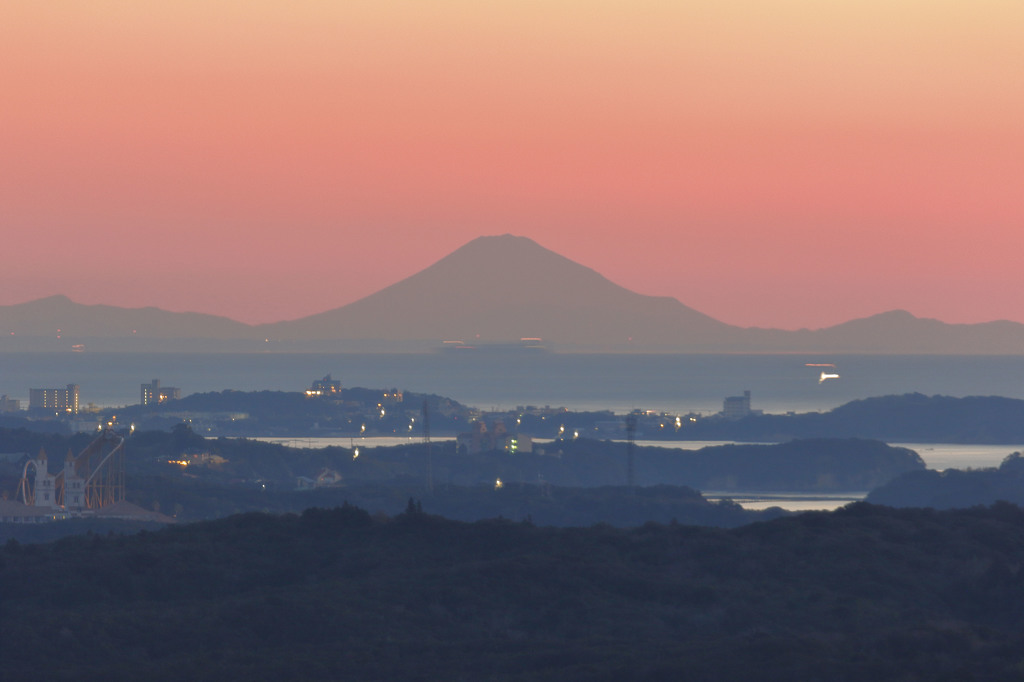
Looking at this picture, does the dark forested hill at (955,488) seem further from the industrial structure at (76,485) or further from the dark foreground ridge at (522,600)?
the dark foreground ridge at (522,600)

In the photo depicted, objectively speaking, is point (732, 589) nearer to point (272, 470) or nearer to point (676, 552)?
point (676, 552)

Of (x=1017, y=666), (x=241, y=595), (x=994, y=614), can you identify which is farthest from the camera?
(x=241, y=595)

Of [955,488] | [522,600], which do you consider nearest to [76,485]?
[522,600]

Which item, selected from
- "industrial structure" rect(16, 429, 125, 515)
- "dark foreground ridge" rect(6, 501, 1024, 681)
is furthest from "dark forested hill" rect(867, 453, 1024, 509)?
"dark foreground ridge" rect(6, 501, 1024, 681)

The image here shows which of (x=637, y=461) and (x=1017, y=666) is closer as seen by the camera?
(x=1017, y=666)

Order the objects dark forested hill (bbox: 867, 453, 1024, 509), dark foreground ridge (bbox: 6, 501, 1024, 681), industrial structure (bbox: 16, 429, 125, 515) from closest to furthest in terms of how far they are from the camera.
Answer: dark foreground ridge (bbox: 6, 501, 1024, 681)
industrial structure (bbox: 16, 429, 125, 515)
dark forested hill (bbox: 867, 453, 1024, 509)

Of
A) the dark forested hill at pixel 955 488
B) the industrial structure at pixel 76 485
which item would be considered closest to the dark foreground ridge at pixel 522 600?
the industrial structure at pixel 76 485

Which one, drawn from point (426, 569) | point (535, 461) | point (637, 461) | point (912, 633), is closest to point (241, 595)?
point (426, 569)

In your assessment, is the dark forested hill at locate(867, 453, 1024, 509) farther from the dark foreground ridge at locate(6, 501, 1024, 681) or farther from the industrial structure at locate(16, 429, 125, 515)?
the dark foreground ridge at locate(6, 501, 1024, 681)
